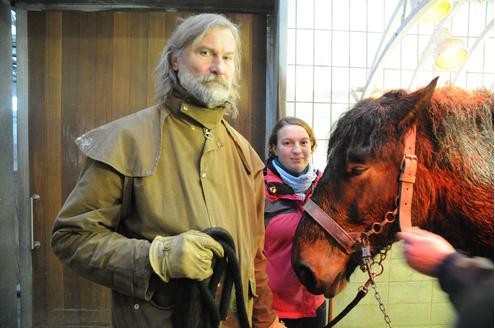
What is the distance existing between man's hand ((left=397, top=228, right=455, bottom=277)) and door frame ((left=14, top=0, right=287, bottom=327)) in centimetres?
171

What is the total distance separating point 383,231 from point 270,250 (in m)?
0.69

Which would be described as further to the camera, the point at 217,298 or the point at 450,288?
the point at 217,298

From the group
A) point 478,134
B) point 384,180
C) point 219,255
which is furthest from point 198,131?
point 478,134

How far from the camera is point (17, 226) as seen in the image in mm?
2557

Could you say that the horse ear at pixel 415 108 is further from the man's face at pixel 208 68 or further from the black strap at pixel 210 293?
the black strap at pixel 210 293

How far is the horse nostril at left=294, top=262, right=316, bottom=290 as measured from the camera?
1.33m

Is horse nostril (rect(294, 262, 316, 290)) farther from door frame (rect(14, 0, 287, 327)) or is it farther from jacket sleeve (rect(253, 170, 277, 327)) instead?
door frame (rect(14, 0, 287, 327))

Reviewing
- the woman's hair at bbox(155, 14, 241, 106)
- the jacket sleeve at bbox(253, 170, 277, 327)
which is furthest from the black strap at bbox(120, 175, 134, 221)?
the jacket sleeve at bbox(253, 170, 277, 327)

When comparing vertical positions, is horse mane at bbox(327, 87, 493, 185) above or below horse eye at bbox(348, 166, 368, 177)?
above

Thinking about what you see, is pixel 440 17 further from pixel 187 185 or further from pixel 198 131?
pixel 187 185

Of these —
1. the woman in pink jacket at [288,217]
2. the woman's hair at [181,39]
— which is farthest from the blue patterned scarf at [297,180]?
the woman's hair at [181,39]

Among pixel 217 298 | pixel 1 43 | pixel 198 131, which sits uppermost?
pixel 1 43

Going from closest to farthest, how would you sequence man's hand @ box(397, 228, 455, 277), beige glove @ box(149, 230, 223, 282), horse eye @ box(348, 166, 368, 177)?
man's hand @ box(397, 228, 455, 277), beige glove @ box(149, 230, 223, 282), horse eye @ box(348, 166, 368, 177)

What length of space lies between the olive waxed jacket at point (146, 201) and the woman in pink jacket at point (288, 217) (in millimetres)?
538
